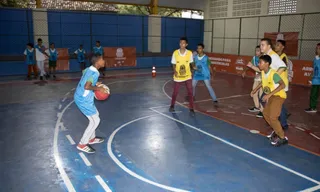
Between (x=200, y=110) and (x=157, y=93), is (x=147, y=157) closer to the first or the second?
(x=200, y=110)

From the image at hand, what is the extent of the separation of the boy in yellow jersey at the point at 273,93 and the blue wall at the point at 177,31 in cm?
2028

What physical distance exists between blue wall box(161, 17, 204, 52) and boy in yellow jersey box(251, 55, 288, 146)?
2028 cm

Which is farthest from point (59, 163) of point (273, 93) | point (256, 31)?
point (256, 31)

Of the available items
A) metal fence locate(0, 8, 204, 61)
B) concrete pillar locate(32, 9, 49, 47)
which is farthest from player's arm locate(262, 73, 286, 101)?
concrete pillar locate(32, 9, 49, 47)

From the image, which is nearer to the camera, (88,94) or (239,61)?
(88,94)

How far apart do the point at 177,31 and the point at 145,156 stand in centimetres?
2224

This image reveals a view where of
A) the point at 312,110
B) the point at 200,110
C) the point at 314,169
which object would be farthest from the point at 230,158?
the point at 312,110

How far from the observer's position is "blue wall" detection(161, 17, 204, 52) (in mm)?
26141

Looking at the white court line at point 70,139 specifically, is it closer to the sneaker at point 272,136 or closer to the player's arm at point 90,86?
the player's arm at point 90,86

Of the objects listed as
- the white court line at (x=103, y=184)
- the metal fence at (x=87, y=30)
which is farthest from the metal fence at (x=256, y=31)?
the white court line at (x=103, y=184)

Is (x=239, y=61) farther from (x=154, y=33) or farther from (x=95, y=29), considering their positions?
(x=95, y=29)

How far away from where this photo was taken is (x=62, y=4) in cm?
2884

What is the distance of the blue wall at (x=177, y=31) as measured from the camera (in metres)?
26.1

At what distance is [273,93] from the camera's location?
6062 millimetres
